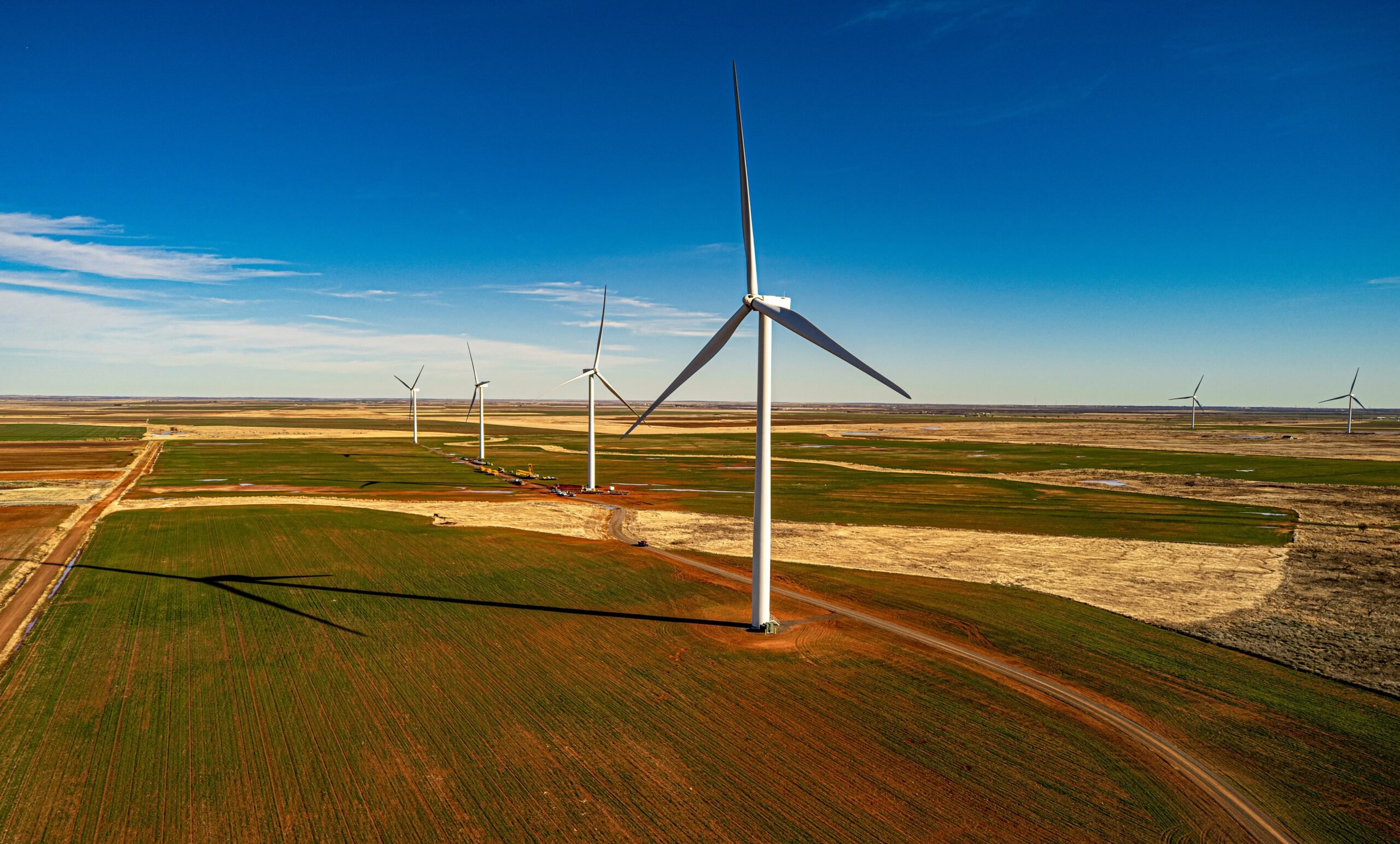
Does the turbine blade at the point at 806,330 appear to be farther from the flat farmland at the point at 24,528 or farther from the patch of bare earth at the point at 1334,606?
the flat farmland at the point at 24,528

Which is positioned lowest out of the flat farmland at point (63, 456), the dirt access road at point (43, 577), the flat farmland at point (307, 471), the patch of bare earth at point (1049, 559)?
the patch of bare earth at point (1049, 559)

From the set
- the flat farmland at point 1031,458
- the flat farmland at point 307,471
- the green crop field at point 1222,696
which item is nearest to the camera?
the green crop field at point 1222,696

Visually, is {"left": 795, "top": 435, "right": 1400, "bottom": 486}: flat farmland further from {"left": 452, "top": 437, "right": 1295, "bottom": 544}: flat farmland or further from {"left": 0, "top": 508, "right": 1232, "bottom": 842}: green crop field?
{"left": 0, "top": 508, "right": 1232, "bottom": 842}: green crop field

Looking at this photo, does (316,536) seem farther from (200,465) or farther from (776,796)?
(200,465)

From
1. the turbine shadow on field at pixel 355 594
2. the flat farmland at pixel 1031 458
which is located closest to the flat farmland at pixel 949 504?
the flat farmland at pixel 1031 458

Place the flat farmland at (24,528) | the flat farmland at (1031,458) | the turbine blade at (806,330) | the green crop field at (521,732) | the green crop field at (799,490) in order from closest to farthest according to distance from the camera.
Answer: the green crop field at (521,732), the turbine blade at (806,330), the flat farmland at (24,528), the green crop field at (799,490), the flat farmland at (1031,458)

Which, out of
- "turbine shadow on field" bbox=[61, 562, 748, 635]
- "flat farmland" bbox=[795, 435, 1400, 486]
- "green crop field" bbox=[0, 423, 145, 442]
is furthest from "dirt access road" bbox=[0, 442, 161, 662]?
"green crop field" bbox=[0, 423, 145, 442]

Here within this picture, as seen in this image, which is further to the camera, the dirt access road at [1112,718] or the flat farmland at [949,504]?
the flat farmland at [949,504]

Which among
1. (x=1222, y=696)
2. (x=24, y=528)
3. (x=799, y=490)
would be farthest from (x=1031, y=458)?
(x=24, y=528)

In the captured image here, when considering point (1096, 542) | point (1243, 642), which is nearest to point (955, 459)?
point (1096, 542)
